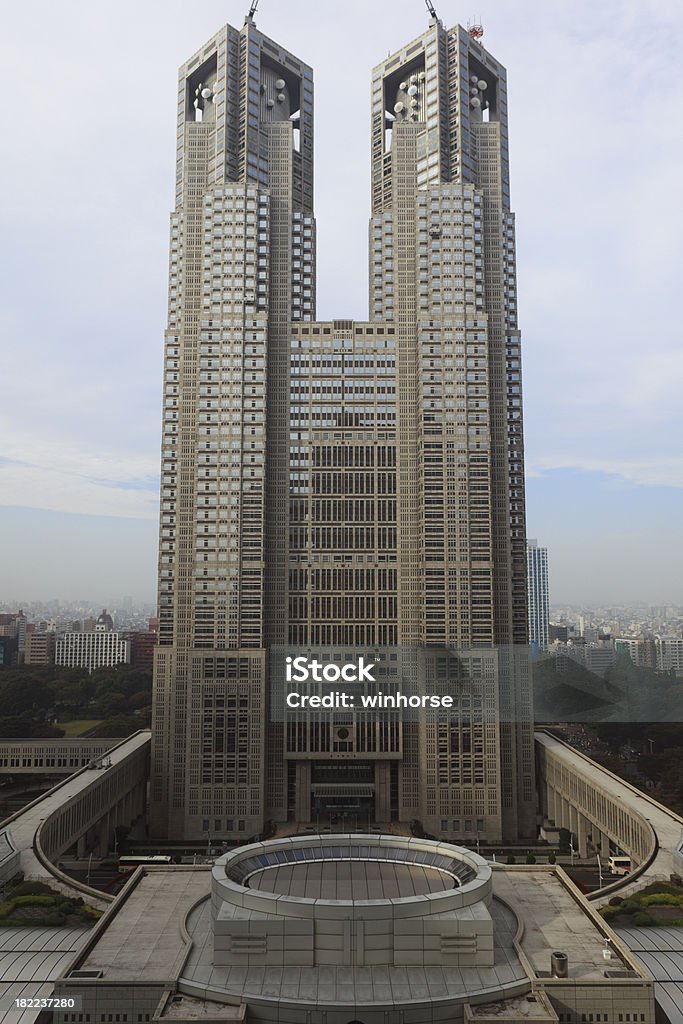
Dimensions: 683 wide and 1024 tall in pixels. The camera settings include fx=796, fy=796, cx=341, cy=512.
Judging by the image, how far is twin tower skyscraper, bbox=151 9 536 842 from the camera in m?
68.9

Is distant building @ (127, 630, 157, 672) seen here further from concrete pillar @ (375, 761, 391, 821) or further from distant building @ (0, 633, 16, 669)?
concrete pillar @ (375, 761, 391, 821)

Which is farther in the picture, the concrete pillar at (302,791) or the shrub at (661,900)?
the concrete pillar at (302,791)

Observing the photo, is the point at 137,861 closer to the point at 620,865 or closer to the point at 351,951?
the point at 351,951

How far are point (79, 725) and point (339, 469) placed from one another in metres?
52.3

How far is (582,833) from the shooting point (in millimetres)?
67875

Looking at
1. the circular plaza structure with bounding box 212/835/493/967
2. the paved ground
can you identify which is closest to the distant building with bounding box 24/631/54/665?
the paved ground

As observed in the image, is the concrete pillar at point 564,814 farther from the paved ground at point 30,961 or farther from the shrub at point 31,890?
the paved ground at point 30,961

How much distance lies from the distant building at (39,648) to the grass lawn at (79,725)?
1778 inches

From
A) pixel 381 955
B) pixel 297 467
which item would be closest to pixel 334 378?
pixel 297 467

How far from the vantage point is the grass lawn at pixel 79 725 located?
97.1 m

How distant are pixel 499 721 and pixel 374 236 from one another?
48355mm

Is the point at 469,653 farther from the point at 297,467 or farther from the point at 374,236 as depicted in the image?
the point at 374,236

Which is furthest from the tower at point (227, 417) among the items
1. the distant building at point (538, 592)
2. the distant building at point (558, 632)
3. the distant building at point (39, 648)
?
the distant building at point (39, 648)

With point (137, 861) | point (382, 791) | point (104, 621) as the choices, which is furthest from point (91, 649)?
point (137, 861)
